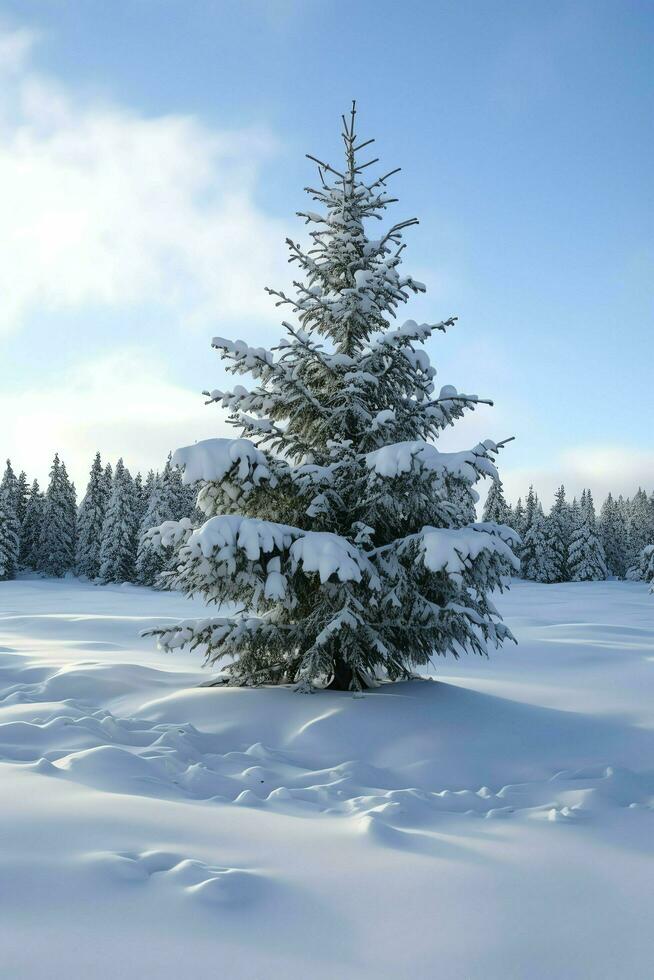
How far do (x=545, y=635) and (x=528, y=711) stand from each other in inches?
332

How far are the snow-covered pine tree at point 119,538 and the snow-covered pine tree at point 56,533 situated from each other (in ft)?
29.6

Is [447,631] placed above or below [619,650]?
above

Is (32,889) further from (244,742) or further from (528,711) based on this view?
(528,711)

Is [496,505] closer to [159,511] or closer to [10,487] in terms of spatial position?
[159,511]

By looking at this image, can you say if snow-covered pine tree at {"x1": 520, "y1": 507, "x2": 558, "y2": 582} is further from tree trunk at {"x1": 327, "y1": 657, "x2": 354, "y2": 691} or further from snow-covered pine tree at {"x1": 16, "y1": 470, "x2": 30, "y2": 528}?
tree trunk at {"x1": 327, "y1": 657, "x2": 354, "y2": 691}

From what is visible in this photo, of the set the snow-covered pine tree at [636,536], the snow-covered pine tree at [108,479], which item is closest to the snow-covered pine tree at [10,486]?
the snow-covered pine tree at [108,479]

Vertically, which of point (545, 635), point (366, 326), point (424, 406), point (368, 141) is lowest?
point (545, 635)

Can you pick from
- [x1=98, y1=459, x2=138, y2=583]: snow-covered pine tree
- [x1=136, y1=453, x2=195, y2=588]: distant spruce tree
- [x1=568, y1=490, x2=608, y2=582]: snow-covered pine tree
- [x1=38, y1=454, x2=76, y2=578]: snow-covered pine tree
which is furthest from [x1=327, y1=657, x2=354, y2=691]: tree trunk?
[x1=38, y1=454, x2=76, y2=578]: snow-covered pine tree

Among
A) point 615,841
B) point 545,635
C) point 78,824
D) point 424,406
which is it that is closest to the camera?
→ point 78,824

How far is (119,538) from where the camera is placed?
169 feet

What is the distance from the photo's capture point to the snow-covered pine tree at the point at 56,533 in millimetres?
59375

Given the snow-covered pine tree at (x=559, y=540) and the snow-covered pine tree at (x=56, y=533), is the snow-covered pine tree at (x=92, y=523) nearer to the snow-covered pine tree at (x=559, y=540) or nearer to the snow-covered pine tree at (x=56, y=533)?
the snow-covered pine tree at (x=56, y=533)

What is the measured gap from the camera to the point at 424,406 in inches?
336

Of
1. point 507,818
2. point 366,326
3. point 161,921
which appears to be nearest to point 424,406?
point 366,326
